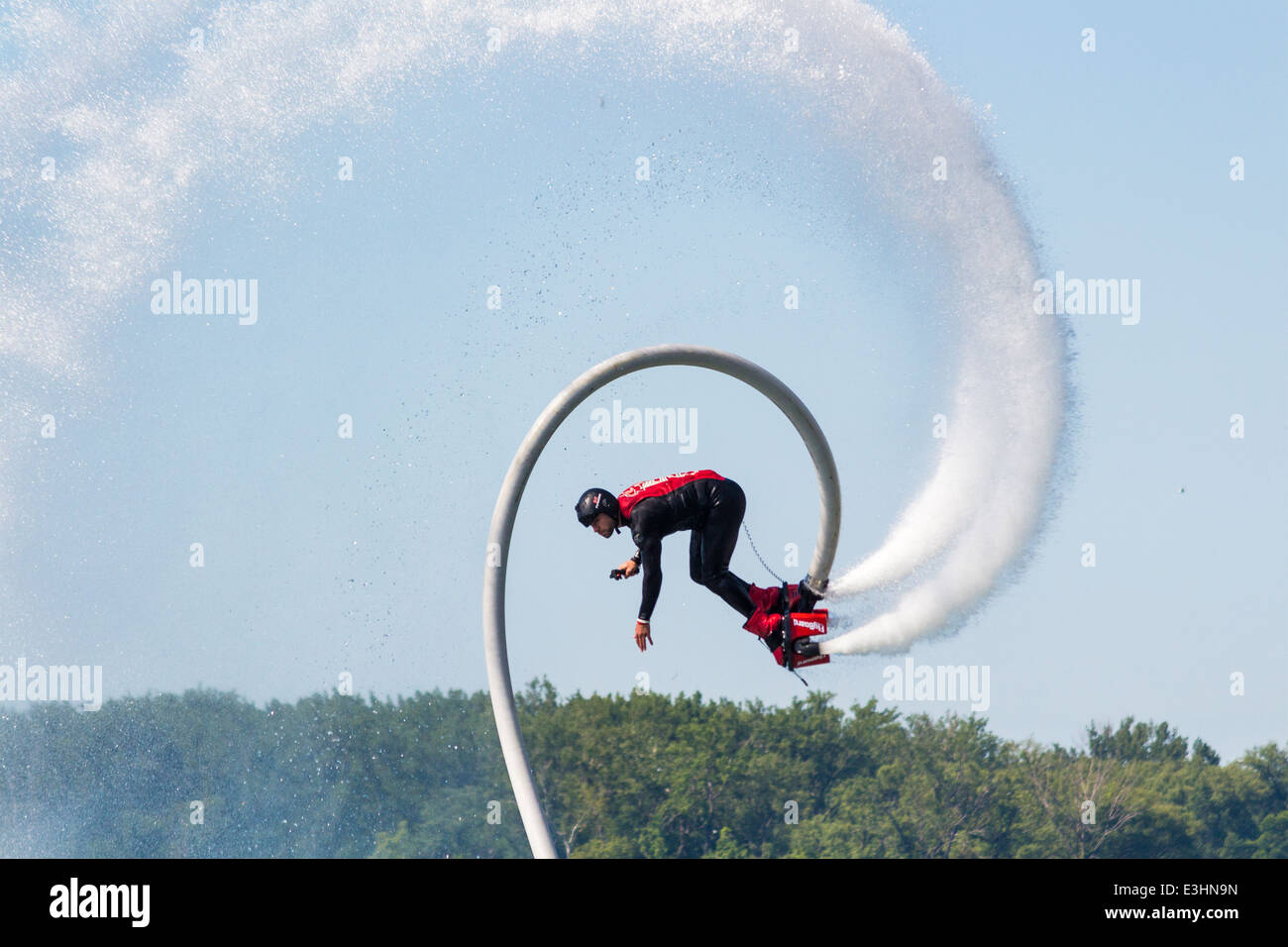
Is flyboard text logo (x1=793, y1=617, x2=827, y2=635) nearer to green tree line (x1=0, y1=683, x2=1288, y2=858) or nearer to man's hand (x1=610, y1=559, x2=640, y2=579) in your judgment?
man's hand (x1=610, y1=559, x2=640, y2=579)

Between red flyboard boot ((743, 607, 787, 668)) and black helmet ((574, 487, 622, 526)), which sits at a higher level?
black helmet ((574, 487, 622, 526))

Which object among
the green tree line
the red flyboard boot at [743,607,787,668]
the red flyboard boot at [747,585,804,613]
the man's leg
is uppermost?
the man's leg

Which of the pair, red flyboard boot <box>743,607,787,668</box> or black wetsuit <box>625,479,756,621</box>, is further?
red flyboard boot <box>743,607,787,668</box>

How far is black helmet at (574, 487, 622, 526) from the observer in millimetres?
17625

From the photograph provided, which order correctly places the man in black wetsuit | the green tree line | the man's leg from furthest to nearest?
the green tree line → the man's leg → the man in black wetsuit

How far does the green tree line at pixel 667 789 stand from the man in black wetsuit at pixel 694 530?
69435 mm

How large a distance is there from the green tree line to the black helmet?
229 ft

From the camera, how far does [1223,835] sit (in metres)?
117

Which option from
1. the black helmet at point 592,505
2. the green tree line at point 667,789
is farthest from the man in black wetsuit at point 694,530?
the green tree line at point 667,789

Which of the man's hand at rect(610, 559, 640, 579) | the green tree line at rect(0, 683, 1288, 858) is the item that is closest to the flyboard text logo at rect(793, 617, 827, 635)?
the man's hand at rect(610, 559, 640, 579)

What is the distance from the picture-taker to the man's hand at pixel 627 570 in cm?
1759

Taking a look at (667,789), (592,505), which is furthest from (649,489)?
(667,789)
